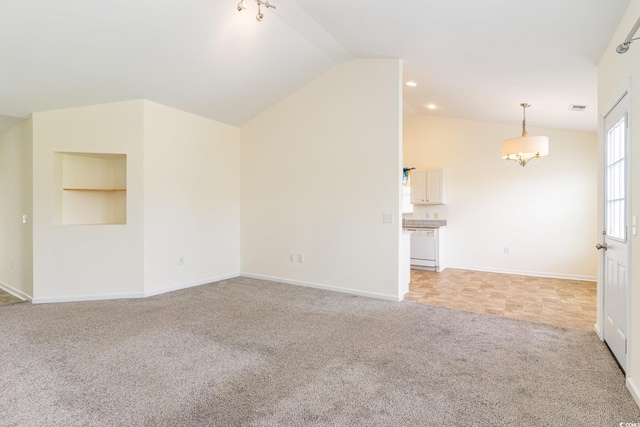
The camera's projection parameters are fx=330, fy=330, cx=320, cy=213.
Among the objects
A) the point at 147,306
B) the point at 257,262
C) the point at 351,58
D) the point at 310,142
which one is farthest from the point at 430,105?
the point at 147,306

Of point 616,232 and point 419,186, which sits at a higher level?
point 419,186

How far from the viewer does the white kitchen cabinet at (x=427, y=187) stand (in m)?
6.65

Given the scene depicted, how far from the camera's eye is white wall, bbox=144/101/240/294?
4637mm

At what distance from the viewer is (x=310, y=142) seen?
5.15 metres

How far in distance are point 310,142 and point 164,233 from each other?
8.39 feet

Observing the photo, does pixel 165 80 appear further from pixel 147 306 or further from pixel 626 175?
pixel 626 175

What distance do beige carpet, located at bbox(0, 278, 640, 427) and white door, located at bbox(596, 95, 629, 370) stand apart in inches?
9.6

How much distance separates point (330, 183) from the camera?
4.94 metres

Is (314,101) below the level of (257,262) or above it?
above

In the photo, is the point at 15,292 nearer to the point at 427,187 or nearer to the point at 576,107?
the point at 427,187

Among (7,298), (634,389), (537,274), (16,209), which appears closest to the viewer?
(634,389)

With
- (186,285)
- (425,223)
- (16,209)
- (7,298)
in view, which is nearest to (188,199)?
(186,285)

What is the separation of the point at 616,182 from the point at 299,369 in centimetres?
294

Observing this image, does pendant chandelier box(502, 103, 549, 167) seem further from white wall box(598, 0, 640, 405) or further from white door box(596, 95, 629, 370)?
white wall box(598, 0, 640, 405)
